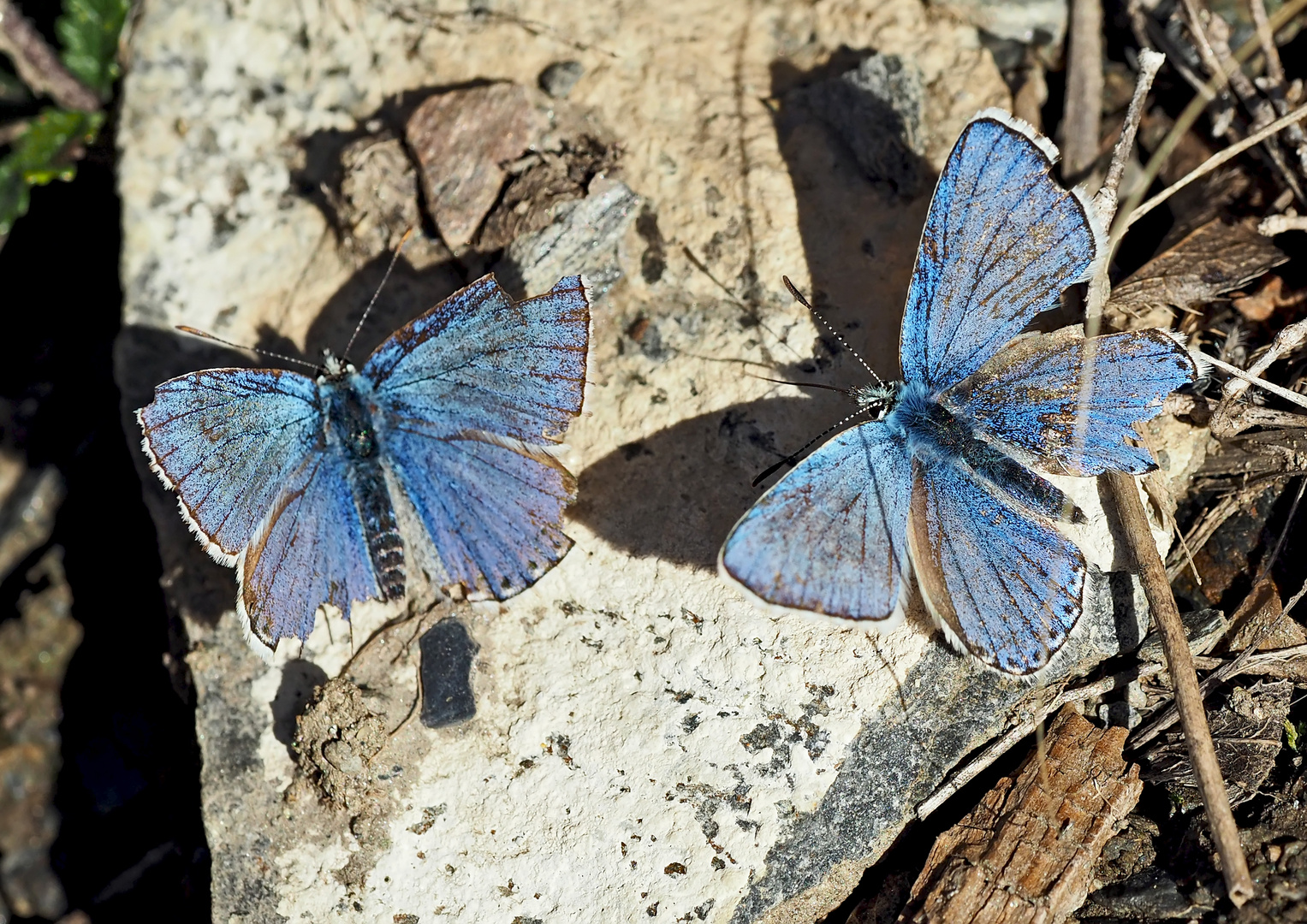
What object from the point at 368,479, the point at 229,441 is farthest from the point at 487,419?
the point at 229,441

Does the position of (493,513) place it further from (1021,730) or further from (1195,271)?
(1195,271)

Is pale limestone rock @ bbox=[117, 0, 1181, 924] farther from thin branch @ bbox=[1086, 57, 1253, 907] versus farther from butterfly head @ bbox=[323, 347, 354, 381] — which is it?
butterfly head @ bbox=[323, 347, 354, 381]

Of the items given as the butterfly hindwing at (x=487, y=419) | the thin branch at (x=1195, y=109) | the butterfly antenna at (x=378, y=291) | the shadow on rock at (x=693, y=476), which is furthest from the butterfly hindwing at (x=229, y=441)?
the thin branch at (x=1195, y=109)

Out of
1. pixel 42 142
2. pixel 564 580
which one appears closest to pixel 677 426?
A: pixel 564 580

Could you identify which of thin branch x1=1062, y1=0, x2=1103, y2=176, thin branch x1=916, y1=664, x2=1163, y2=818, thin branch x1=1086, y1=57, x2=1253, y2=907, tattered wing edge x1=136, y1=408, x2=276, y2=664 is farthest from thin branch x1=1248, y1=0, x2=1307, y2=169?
tattered wing edge x1=136, y1=408, x2=276, y2=664

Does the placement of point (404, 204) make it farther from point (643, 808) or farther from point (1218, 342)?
point (1218, 342)

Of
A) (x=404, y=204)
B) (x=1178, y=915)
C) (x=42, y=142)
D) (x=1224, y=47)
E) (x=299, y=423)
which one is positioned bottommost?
(x=1178, y=915)

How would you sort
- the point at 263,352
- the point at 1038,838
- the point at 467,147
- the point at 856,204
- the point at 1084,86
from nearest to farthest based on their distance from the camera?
the point at 1038,838
the point at 263,352
the point at 856,204
the point at 467,147
the point at 1084,86
